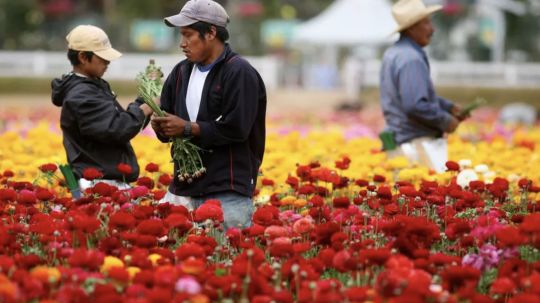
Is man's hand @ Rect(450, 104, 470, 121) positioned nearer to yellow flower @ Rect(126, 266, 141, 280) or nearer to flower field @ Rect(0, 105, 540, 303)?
flower field @ Rect(0, 105, 540, 303)

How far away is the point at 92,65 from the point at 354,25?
85.9 feet

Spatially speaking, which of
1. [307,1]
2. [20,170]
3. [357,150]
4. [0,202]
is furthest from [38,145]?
[307,1]

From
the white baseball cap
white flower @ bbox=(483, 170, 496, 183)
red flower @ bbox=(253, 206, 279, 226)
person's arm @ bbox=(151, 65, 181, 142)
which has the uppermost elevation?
the white baseball cap

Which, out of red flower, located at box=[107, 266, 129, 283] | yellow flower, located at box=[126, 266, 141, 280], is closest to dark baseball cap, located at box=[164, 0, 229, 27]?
yellow flower, located at box=[126, 266, 141, 280]

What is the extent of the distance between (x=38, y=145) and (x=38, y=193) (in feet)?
12.2

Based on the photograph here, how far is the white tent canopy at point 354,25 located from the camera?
31906mm

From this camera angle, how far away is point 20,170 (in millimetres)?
7785

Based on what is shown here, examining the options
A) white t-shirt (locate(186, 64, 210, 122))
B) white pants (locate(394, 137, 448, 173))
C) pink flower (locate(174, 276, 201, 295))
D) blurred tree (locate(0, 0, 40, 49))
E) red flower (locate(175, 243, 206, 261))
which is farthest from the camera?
blurred tree (locate(0, 0, 40, 49))

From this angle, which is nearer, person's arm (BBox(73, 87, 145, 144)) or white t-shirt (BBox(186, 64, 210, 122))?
white t-shirt (BBox(186, 64, 210, 122))

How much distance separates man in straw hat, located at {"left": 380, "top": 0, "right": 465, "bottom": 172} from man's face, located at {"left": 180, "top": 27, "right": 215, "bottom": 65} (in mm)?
2619

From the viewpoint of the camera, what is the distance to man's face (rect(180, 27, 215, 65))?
5.82 meters

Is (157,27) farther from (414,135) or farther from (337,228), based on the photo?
(337,228)

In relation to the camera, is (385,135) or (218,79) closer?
(218,79)

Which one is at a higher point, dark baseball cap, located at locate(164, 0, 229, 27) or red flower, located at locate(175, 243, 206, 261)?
dark baseball cap, located at locate(164, 0, 229, 27)
